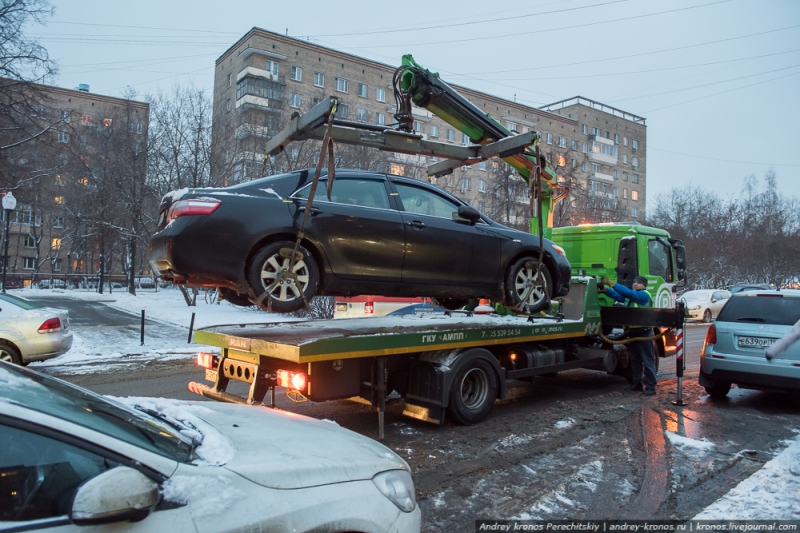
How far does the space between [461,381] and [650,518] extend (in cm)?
231

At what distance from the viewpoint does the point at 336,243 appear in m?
5.15

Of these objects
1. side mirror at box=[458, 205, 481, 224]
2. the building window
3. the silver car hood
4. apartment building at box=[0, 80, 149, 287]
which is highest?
Result: the building window

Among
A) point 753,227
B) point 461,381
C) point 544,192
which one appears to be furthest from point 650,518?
point 753,227

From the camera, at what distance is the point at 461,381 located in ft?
18.4

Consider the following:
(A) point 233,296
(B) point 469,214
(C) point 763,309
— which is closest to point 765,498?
(B) point 469,214

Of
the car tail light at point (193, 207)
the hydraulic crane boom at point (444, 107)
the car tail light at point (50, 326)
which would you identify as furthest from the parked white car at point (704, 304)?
the car tail light at point (193, 207)

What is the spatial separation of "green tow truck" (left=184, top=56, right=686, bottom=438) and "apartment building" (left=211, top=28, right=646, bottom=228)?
1474 millimetres

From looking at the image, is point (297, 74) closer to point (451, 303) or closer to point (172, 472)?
point (451, 303)

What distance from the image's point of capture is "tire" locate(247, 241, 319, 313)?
476 centimetres

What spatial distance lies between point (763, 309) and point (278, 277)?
6257 mm

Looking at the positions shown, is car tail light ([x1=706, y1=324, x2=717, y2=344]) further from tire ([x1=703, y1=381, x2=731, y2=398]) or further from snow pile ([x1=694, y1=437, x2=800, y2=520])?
snow pile ([x1=694, y1=437, x2=800, y2=520])

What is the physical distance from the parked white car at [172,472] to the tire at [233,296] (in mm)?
2714

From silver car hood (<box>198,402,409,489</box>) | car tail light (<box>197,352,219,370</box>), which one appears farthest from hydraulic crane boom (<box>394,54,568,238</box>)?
silver car hood (<box>198,402,409,489</box>)

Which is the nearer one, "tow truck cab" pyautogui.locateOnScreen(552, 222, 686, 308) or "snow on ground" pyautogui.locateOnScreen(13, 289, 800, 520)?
"snow on ground" pyautogui.locateOnScreen(13, 289, 800, 520)
